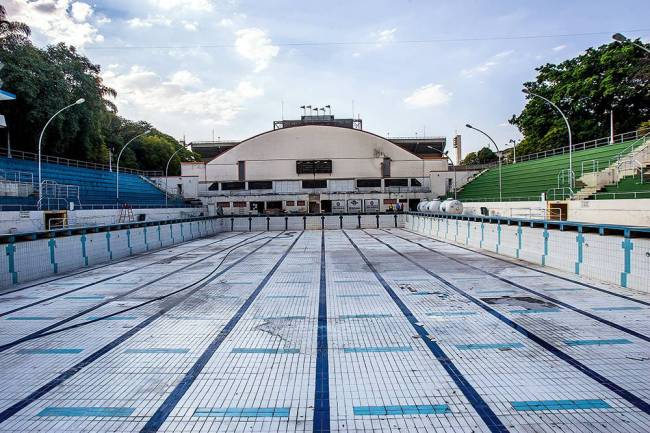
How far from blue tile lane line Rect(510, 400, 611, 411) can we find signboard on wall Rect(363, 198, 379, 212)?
41353mm

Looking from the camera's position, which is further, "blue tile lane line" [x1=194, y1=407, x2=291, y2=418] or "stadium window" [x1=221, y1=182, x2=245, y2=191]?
"stadium window" [x1=221, y1=182, x2=245, y2=191]

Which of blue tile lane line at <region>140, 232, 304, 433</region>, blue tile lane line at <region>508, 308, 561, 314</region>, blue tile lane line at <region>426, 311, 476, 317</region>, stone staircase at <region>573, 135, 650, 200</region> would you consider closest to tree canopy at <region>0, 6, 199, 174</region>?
blue tile lane line at <region>140, 232, 304, 433</region>

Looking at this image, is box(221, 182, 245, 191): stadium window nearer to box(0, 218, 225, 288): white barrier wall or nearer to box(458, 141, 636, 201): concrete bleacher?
box(458, 141, 636, 201): concrete bleacher

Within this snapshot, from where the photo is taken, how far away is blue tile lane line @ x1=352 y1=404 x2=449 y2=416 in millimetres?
3354

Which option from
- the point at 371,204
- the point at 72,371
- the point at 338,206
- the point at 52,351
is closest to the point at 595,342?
the point at 72,371

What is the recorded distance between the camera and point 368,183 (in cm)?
4706

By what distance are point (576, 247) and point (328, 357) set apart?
8.04 metres

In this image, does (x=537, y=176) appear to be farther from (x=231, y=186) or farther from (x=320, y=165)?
(x=231, y=186)

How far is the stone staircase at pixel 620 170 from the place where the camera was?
22109mm

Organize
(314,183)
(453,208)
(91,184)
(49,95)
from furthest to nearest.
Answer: (314,183) < (91,184) < (49,95) < (453,208)

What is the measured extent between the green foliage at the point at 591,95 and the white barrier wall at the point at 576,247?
31.6 metres

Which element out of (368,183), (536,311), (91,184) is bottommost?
(536,311)

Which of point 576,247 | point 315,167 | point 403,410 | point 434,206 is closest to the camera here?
point 403,410

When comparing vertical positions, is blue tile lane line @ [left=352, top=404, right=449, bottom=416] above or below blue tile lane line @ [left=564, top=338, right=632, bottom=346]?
above
